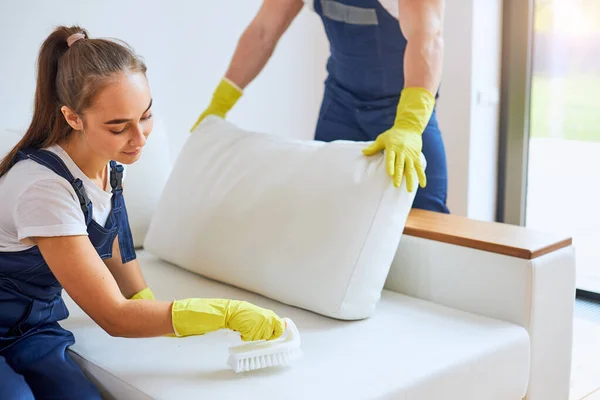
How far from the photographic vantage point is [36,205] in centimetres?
127

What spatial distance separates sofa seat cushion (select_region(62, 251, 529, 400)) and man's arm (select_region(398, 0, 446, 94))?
0.51 m

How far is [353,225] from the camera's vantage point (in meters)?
1.55

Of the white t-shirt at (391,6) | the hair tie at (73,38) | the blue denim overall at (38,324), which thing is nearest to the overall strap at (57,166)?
the blue denim overall at (38,324)

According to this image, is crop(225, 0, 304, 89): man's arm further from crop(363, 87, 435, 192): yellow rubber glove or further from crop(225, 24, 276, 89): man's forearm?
crop(363, 87, 435, 192): yellow rubber glove

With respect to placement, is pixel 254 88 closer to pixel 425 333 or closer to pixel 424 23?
pixel 424 23

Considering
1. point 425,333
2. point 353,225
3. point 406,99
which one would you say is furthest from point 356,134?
point 425,333

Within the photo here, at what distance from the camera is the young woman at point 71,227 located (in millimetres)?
1257

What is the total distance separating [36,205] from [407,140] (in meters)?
0.77

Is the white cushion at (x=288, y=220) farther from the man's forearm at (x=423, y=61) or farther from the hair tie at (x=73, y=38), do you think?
the hair tie at (x=73, y=38)

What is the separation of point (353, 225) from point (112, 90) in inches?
21.6

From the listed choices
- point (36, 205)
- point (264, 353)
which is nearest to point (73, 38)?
point (36, 205)

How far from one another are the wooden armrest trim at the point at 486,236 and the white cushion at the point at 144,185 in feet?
2.43

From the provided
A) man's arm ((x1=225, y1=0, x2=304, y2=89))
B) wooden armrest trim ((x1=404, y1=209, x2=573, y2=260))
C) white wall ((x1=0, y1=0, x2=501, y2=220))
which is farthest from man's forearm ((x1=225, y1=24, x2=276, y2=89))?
wooden armrest trim ((x1=404, y1=209, x2=573, y2=260))

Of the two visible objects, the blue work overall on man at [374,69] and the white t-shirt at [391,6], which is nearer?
the blue work overall on man at [374,69]
